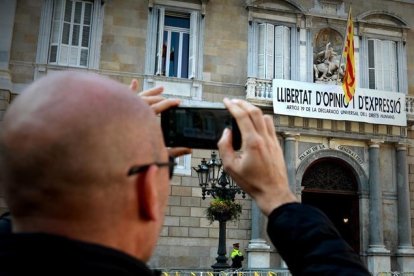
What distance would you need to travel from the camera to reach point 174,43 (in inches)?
586

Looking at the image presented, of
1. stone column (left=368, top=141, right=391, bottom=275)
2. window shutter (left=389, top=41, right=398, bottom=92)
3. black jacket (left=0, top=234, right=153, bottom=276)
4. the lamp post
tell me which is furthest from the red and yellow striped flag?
black jacket (left=0, top=234, right=153, bottom=276)

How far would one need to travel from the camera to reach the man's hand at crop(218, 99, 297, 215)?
133 centimetres

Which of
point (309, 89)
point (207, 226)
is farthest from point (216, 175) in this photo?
point (309, 89)

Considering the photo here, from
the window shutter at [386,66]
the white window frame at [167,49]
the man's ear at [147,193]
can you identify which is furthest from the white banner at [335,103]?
the man's ear at [147,193]

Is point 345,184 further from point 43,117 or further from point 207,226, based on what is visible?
point 43,117

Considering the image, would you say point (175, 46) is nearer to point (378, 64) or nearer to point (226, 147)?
point (378, 64)

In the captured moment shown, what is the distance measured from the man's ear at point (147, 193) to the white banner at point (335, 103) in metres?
13.3

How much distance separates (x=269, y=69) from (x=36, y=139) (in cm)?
→ 1454

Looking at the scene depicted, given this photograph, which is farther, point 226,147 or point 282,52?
point 282,52

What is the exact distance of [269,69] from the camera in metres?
15.1

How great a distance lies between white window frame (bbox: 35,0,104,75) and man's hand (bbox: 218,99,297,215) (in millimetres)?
13124

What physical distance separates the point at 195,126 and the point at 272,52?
14074 millimetres

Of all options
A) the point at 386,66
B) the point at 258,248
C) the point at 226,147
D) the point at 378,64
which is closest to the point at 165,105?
the point at 226,147

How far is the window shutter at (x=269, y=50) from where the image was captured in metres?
15.1
